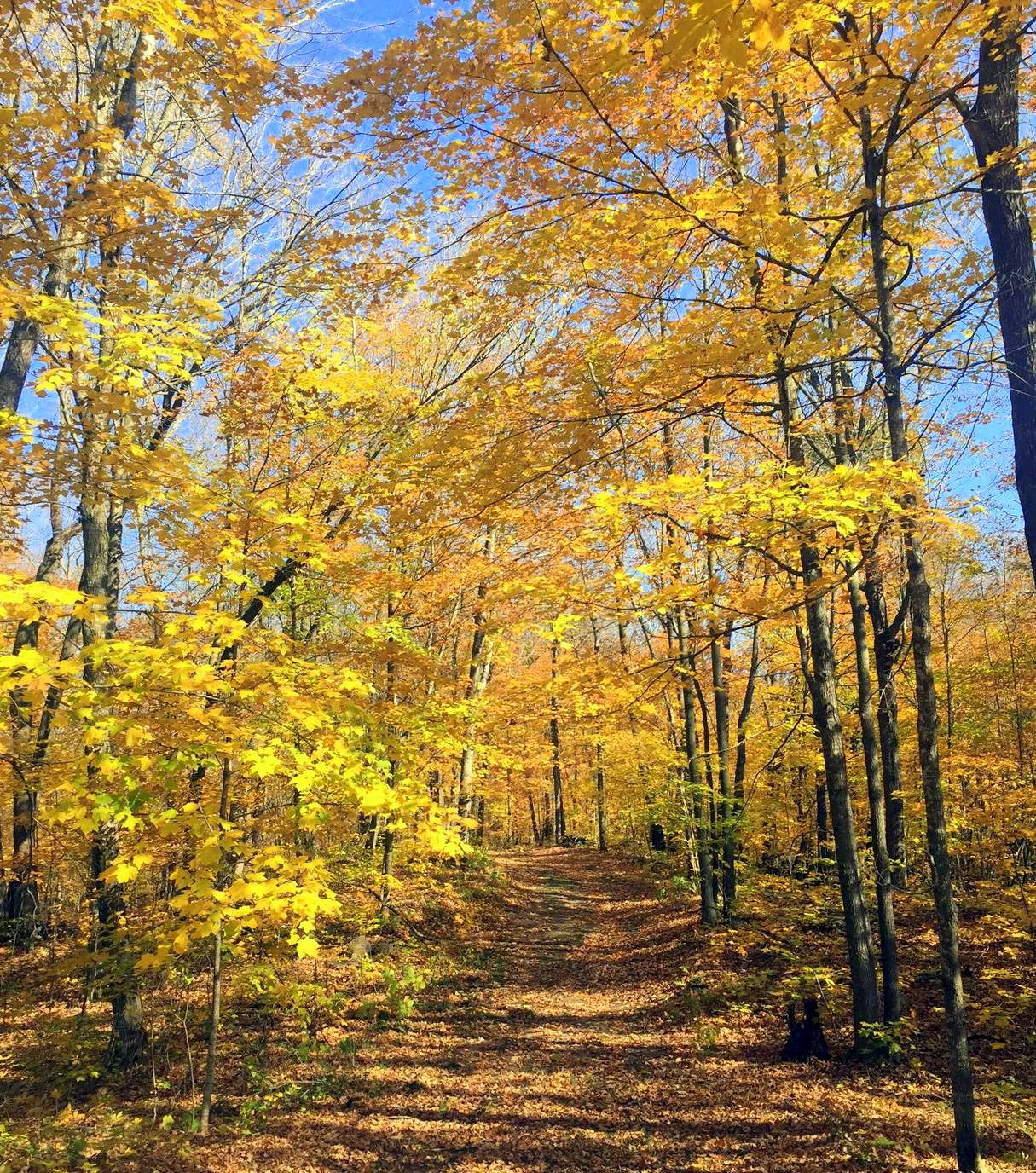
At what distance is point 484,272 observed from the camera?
18.8ft

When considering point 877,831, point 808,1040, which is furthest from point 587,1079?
point 877,831

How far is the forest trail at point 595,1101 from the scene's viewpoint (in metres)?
5.44

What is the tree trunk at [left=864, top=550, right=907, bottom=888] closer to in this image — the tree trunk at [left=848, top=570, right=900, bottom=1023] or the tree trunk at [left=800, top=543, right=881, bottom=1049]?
the tree trunk at [left=848, top=570, right=900, bottom=1023]

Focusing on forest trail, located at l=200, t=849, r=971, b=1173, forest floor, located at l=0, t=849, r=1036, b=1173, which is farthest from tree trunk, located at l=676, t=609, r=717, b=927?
forest trail, located at l=200, t=849, r=971, b=1173

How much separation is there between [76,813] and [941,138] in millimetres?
8099

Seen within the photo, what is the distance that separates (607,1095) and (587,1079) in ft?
1.51

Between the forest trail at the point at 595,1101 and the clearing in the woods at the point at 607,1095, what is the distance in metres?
0.02

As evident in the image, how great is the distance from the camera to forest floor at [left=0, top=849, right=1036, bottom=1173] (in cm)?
543

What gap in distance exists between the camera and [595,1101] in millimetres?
6508

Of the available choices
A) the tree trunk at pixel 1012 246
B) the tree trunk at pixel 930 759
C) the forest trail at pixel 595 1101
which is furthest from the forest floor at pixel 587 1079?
the tree trunk at pixel 1012 246

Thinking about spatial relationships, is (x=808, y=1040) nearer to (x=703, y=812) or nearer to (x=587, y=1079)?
(x=587, y=1079)

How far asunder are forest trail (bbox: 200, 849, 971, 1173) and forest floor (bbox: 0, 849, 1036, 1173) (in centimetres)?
2

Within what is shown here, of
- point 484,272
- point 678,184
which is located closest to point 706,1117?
point 484,272

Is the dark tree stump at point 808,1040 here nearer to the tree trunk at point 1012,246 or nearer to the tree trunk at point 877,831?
the tree trunk at point 877,831
